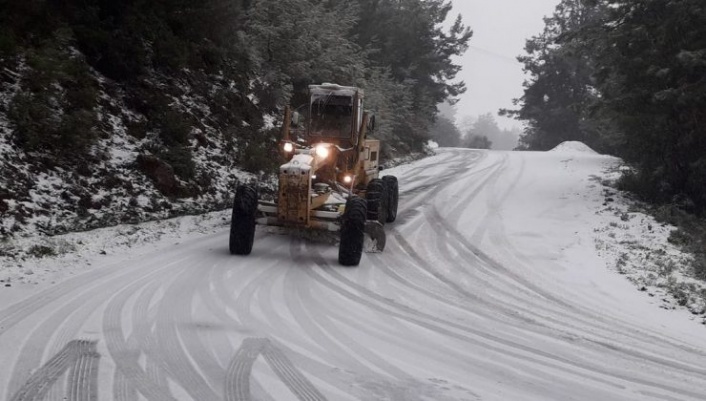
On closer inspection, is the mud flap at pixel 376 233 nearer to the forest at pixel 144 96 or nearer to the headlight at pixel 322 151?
the headlight at pixel 322 151

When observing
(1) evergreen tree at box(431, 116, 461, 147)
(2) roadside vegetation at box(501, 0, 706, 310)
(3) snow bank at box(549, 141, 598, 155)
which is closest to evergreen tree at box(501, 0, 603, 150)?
(3) snow bank at box(549, 141, 598, 155)

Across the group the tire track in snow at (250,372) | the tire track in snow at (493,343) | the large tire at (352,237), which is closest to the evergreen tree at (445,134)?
the large tire at (352,237)

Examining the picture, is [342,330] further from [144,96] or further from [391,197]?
[144,96]

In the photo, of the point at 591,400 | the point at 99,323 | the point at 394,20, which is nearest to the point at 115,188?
the point at 99,323

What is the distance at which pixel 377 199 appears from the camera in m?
11.6

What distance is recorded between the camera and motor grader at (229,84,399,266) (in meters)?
9.27

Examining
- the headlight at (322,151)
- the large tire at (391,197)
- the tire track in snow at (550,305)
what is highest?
the headlight at (322,151)

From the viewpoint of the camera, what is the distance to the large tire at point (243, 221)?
9.18 meters

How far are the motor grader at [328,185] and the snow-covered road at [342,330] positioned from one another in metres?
0.57

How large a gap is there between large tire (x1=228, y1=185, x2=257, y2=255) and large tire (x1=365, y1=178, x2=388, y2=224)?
9.12ft

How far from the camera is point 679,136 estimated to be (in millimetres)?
15781

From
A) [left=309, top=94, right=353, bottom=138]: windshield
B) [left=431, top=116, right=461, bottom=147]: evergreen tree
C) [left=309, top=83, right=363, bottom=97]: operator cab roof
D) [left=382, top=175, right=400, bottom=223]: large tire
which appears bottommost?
[left=382, top=175, right=400, bottom=223]: large tire

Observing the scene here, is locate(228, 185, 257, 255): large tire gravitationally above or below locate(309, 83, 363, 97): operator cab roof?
below

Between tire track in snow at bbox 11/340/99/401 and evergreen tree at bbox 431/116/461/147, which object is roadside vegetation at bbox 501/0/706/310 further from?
evergreen tree at bbox 431/116/461/147
